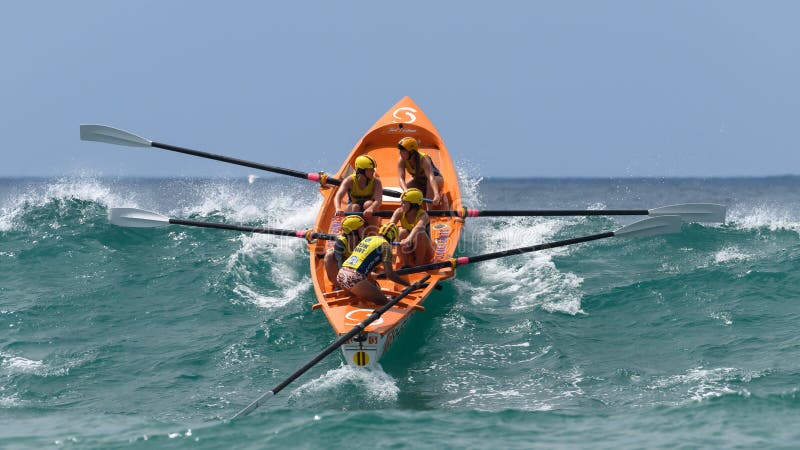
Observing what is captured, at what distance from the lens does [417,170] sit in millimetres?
14320

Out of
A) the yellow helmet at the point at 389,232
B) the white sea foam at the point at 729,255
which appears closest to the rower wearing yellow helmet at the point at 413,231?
the yellow helmet at the point at 389,232

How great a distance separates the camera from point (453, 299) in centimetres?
1404

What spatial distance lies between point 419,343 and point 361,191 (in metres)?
2.68

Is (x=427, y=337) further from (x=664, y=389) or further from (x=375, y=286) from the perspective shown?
(x=664, y=389)

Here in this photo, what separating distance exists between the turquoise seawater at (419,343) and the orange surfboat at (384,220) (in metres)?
0.39

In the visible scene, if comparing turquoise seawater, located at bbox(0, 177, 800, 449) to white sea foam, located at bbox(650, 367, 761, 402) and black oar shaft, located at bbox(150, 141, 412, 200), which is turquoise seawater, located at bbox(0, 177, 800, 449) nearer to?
white sea foam, located at bbox(650, 367, 761, 402)

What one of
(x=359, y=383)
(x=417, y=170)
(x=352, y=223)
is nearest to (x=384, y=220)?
(x=417, y=170)

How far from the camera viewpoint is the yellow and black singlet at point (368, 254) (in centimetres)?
1148

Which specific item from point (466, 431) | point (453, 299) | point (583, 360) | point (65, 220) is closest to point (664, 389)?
point (583, 360)

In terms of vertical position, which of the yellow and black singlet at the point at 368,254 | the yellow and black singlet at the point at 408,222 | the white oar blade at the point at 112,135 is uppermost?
the white oar blade at the point at 112,135

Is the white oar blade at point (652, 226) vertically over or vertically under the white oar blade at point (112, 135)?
under

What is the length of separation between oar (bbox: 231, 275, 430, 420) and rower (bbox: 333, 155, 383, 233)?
163 centimetres

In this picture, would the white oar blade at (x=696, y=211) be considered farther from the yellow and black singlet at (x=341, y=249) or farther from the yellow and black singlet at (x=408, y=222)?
the yellow and black singlet at (x=341, y=249)

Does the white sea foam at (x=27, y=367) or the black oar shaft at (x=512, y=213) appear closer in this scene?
the white sea foam at (x=27, y=367)
